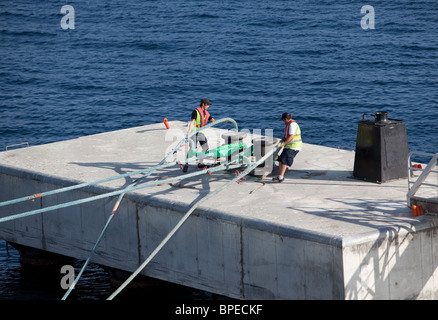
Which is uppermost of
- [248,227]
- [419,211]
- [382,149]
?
[382,149]

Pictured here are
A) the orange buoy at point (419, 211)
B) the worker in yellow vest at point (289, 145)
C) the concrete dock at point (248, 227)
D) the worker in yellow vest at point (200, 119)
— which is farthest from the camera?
the worker in yellow vest at point (200, 119)

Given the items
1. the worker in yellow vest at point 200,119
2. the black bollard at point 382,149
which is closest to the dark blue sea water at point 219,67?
the worker in yellow vest at point 200,119

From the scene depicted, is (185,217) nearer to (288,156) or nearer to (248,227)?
(248,227)

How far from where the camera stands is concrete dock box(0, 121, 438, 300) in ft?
63.0

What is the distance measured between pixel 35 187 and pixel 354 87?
33249 mm

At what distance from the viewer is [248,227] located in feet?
66.4

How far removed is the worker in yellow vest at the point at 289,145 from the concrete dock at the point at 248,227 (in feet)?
1.35

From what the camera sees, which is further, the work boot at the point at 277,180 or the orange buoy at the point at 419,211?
the work boot at the point at 277,180

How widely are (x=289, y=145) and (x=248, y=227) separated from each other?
3721 millimetres

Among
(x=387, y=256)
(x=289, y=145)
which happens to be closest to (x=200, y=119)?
(x=289, y=145)

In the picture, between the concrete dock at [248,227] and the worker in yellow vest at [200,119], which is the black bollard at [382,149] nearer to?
the concrete dock at [248,227]

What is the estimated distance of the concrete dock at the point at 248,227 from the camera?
756 inches

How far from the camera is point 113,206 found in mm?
23031
